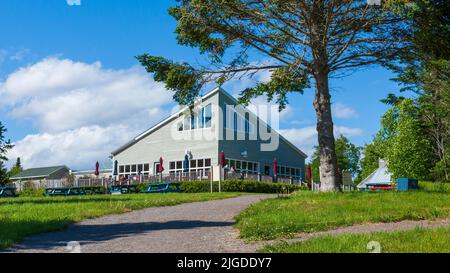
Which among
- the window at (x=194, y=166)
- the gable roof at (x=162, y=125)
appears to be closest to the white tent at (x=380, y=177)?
the gable roof at (x=162, y=125)

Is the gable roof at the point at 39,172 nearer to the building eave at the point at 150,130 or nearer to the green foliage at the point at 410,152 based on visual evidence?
the building eave at the point at 150,130

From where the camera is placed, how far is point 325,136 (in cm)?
1891

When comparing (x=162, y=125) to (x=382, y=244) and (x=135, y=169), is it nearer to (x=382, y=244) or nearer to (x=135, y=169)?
(x=135, y=169)

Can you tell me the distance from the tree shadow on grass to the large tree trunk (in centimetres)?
640

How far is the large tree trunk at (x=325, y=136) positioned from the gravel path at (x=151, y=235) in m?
4.19

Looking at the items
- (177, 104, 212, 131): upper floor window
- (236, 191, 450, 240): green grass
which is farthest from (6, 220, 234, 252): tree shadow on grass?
(177, 104, 212, 131): upper floor window

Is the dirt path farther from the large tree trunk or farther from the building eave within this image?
the building eave

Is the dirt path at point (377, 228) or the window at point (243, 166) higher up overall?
the window at point (243, 166)

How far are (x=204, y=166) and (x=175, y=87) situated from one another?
71.5ft

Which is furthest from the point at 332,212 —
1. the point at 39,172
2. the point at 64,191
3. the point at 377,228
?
the point at 39,172

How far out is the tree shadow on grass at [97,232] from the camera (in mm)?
10367
